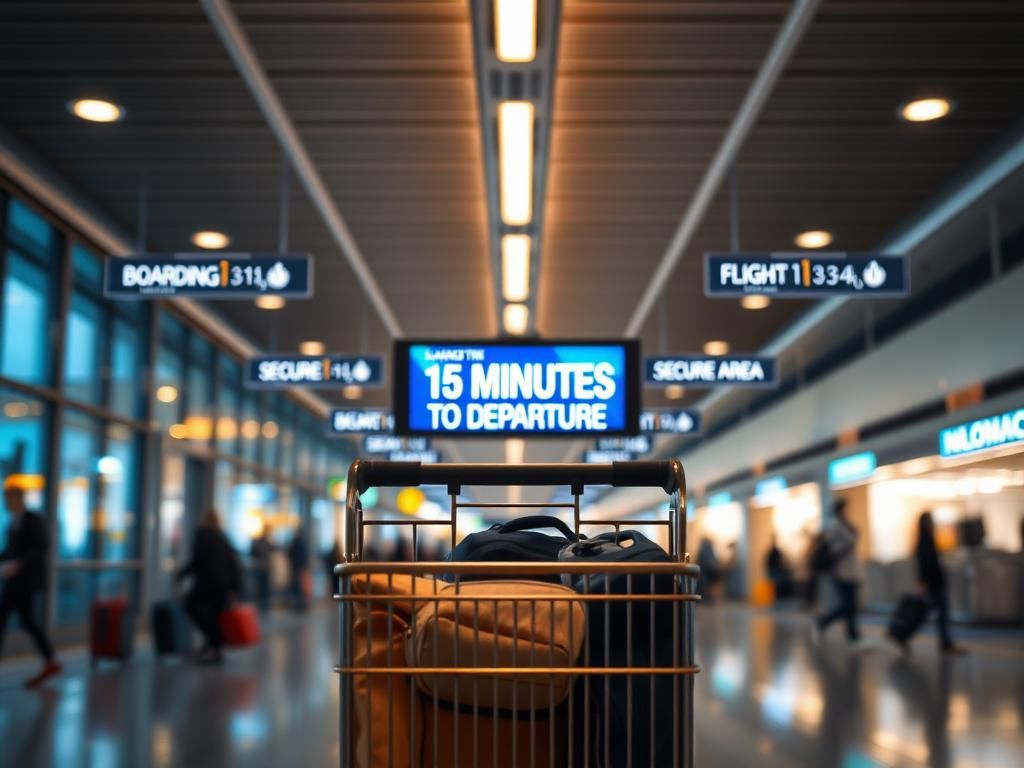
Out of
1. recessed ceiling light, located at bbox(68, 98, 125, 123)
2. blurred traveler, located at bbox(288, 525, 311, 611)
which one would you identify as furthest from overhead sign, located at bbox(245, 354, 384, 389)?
blurred traveler, located at bbox(288, 525, 311, 611)

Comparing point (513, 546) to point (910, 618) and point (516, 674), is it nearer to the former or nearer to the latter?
point (516, 674)

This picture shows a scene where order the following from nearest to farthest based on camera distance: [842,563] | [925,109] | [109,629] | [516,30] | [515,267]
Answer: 1. [516,30]
2. [925,109]
3. [109,629]
4. [515,267]
5. [842,563]

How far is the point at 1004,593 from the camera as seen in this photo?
1667 centimetres

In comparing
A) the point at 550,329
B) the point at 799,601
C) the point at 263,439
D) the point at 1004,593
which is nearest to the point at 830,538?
the point at 1004,593

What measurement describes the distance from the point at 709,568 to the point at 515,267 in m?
20.2

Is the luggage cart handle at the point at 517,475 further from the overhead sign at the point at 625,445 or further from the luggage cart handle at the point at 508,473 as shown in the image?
the overhead sign at the point at 625,445

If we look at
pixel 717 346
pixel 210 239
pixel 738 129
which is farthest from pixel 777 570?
pixel 738 129

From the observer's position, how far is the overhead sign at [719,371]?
12.6 m

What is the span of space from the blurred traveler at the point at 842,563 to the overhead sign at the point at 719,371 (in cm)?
307

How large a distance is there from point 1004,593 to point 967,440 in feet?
12.7

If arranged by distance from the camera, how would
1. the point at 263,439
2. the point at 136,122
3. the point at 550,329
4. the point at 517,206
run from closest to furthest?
the point at 136,122 → the point at 517,206 → the point at 550,329 → the point at 263,439

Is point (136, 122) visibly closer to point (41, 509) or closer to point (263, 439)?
point (41, 509)

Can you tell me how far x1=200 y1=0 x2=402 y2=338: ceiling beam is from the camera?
7.98m

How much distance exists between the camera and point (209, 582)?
522 inches
